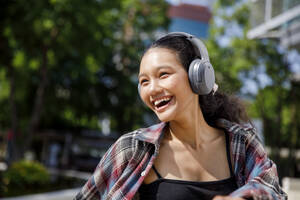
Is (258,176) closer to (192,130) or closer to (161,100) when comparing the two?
(192,130)

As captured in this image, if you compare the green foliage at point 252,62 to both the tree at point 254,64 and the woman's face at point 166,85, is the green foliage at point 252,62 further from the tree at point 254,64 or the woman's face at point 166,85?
the woman's face at point 166,85

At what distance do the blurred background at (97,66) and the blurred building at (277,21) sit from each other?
34mm

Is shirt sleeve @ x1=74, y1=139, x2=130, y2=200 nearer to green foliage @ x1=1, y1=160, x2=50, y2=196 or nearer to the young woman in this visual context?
the young woman

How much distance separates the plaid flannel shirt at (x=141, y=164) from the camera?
1.88 meters

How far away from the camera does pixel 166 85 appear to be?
6.33 ft

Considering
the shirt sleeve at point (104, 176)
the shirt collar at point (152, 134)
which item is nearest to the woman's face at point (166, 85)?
the shirt collar at point (152, 134)

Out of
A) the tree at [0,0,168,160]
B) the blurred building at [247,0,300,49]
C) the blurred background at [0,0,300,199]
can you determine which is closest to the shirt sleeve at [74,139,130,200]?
the tree at [0,0,168,160]

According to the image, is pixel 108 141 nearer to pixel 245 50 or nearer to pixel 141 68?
pixel 245 50

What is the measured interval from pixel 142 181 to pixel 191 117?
42 cm

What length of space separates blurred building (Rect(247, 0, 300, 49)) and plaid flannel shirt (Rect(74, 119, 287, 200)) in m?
11.7

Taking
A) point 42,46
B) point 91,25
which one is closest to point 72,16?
point 91,25

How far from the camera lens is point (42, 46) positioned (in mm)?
12406

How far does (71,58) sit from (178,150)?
12575 millimetres

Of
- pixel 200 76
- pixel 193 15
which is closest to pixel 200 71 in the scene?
pixel 200 76
